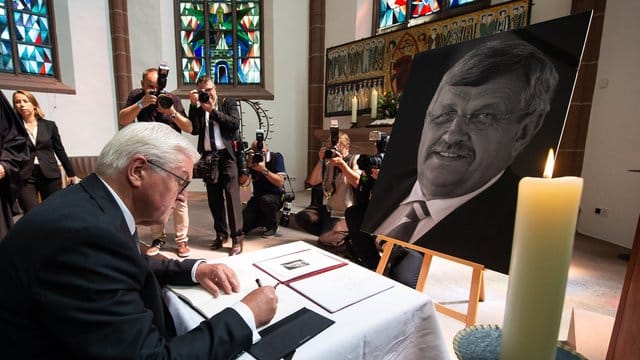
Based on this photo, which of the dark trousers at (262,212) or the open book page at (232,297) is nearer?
the open book page at (232,297)

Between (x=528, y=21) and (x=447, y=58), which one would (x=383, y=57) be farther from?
(x=447, y=58)

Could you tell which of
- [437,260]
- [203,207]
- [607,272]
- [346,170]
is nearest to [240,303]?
[346,170]

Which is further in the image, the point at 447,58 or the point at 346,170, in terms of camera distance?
the point at 346,170

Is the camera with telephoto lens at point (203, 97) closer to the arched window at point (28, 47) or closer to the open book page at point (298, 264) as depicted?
the open book page at point (298, 264)

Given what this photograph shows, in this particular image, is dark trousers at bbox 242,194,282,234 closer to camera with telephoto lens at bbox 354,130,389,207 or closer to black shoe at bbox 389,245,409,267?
camera with telephoto lens at bbox 354,130,389,207

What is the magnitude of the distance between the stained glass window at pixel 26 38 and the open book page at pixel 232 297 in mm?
6900

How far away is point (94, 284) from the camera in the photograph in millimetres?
617

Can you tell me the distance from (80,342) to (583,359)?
0.81 m

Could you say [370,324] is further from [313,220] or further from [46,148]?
[46,148]

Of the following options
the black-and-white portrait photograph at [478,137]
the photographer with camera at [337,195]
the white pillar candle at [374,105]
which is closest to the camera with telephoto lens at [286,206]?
the photographer with camera at [337,195]

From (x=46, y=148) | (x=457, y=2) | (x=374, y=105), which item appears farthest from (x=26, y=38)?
(x=457, y=2)

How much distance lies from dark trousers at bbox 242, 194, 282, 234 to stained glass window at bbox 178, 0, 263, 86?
3910 millimetres

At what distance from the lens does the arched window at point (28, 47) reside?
17.9 feet

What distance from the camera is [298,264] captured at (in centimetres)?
115
